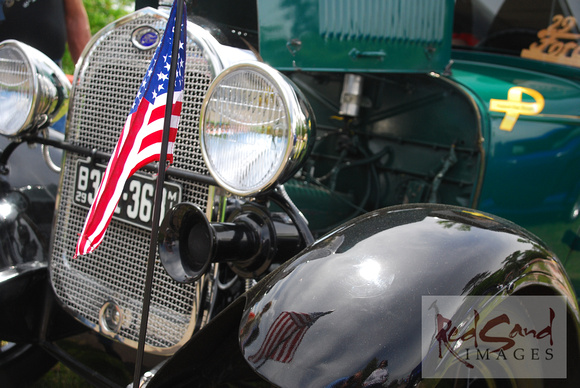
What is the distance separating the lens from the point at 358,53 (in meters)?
2.19

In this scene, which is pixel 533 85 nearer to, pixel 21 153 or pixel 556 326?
pixel 556 326

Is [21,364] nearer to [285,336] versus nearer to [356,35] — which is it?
[285,336]

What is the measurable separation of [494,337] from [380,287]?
311mm

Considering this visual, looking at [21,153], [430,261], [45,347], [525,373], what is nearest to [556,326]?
[525,373]

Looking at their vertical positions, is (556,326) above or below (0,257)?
above

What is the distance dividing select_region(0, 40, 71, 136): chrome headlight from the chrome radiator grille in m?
0.06

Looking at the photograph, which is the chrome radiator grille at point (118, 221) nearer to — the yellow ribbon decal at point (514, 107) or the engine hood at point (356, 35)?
the engine hood at point (356, 35)

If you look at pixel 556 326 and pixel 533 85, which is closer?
pixel 556 326

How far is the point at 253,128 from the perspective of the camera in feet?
4.58

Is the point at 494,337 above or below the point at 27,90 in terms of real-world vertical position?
below

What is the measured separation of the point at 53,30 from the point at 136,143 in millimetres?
2450

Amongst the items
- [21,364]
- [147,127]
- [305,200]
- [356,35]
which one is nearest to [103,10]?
[305,200]

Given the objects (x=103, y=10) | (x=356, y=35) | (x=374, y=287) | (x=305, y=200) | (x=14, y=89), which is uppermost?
(x=356, y=35)

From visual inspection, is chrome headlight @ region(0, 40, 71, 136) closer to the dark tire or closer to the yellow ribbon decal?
the dark tire
